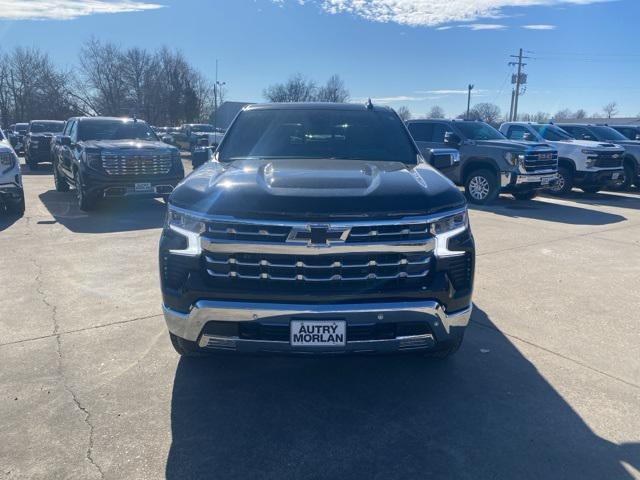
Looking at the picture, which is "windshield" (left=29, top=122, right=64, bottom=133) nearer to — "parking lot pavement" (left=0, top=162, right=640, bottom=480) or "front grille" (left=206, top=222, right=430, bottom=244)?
"parking lot pavement" (left=0, top=162, right=640, bottom=480)

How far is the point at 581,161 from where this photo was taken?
13516 mm

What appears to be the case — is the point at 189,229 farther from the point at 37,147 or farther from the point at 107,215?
the point at 37,147

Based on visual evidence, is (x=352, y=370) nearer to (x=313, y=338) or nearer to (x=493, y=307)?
(x=313, y=338)

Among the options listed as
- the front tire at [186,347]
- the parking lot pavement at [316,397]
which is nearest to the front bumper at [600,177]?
the parking lot pavement at [316,397]

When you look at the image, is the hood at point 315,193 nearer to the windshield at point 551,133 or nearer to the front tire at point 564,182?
the front tire at point 564,182

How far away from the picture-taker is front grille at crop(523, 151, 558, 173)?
11.7m

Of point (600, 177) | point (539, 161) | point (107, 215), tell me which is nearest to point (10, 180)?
point (107, 215)

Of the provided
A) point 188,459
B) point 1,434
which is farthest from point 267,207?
point 1,434

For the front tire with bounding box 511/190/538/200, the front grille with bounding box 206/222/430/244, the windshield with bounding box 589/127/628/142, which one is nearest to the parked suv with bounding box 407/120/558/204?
the front tire with bounding box 511/190/538/200

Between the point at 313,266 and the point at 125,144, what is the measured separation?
8.48 metres

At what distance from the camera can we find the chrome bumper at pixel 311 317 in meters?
2.80

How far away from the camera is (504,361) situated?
386 cm

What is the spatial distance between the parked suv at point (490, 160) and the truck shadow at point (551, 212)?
0.39 metres

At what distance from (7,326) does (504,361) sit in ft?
13.6
